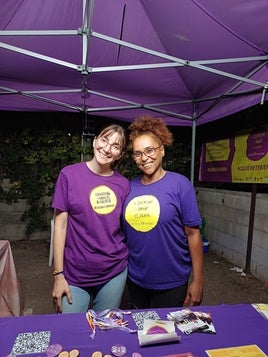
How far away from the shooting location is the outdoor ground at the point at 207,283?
3.21 metres

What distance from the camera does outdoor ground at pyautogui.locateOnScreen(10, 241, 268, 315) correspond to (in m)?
3.21

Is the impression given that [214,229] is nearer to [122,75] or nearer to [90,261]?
[122,75]

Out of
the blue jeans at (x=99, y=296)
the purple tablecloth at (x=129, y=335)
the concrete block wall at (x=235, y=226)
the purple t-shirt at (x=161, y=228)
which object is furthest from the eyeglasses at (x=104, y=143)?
the concrete block wall at (x=235, y=226)

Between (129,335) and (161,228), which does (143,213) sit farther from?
(129,335)

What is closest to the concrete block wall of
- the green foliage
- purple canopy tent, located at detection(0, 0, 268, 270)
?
purple canopy tent, located at detection(0, 0, 268, 270)

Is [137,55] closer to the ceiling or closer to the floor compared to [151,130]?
closer to the ceiling

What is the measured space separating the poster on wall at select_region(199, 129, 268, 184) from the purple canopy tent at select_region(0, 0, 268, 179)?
884mm

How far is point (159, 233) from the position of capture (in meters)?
1.52

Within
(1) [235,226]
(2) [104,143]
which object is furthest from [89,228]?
(1) [235,226]

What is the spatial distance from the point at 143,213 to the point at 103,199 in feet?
0.73

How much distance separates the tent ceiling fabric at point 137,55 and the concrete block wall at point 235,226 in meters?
1.40

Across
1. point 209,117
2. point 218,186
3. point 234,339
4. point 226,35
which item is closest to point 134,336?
point 234,339

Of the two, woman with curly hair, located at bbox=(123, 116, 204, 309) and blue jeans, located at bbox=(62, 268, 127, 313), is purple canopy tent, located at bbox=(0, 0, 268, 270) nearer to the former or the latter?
woman with curly hair, located at bbox=(123, 116, 204, 309)

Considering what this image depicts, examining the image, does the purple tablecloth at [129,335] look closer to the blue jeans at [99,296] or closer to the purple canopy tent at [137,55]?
the blue jeans at [99,296]
